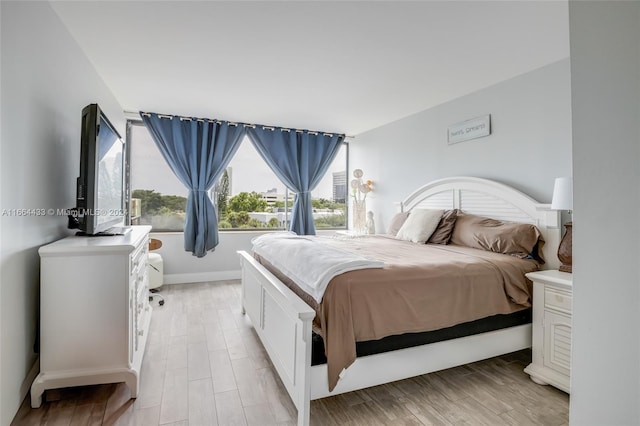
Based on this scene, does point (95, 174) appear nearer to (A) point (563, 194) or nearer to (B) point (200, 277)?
(B) point (200, 277)

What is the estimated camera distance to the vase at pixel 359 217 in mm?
5063

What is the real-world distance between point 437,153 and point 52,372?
3.92 m

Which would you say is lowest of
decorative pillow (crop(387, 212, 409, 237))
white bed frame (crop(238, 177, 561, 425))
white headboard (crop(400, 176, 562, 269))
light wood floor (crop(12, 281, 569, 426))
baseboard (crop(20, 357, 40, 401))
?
light wood floor (crop(12, 281, 569, 426))

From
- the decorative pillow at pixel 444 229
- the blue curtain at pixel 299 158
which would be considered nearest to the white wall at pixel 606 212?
the decorative pillow at pixel 444 229

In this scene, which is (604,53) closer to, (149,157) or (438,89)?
(438,89)

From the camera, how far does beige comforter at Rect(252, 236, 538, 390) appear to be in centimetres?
170

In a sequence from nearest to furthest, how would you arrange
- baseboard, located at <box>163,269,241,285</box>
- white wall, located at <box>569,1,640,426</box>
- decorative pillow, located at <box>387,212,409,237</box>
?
white wall, located at <box>569,1,640,426</box> → decorative pillow, located at <box>387,212,409,237</box> → baseboard, located at <box>163,269,241,285</box>

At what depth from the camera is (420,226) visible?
3381mm

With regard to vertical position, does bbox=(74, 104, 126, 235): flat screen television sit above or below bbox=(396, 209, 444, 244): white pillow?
above

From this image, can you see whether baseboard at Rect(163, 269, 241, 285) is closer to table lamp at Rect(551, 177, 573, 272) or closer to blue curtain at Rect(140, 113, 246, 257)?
blue curtain at Rect(140, 113, 246, 257)

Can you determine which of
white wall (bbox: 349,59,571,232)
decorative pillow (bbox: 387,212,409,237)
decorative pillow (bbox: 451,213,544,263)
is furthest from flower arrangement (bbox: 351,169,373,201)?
decorative pillow (bbox: 451,213,544,263)

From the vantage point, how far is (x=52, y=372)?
180cm

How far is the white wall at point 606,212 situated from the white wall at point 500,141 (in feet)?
8.31

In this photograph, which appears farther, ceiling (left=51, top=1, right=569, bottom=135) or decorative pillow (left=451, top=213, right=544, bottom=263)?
decorative pillow (left=451, top=213, right=544, bottom=263)
